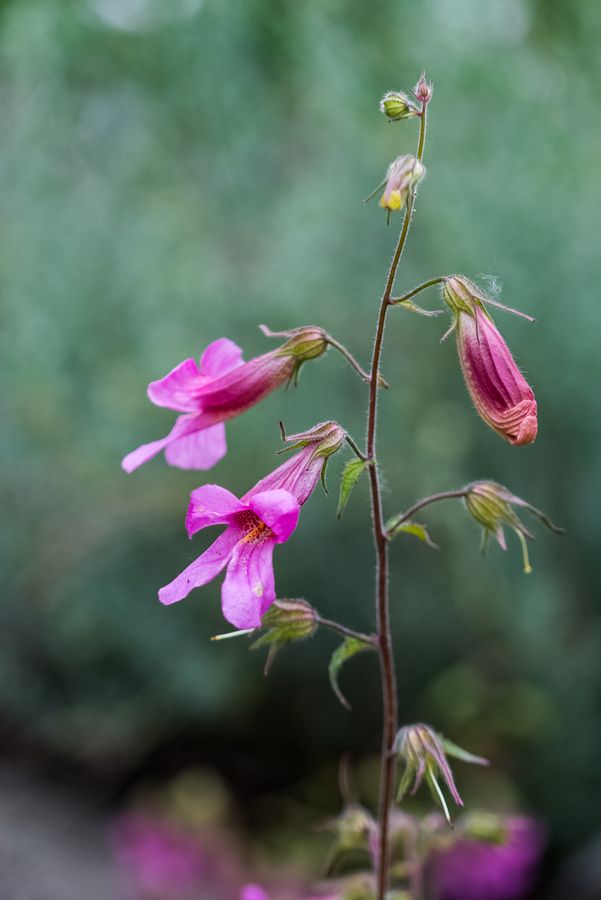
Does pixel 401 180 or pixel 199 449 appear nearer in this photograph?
pixel 401 180

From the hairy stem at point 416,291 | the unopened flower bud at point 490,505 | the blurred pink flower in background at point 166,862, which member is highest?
the hairy stem at point 416,291

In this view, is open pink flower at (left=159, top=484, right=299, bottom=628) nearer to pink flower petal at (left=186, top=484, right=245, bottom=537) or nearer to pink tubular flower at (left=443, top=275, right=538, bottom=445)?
pink flower petal at (left=186, top=484, right=245, bottom=537)

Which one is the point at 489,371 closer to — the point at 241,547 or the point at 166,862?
the point at 241,547

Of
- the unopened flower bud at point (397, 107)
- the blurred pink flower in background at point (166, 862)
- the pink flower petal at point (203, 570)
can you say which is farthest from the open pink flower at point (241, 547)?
the blurred pink flower in background at point (166, 862)

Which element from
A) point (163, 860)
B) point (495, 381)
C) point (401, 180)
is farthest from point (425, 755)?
point (163, 860)

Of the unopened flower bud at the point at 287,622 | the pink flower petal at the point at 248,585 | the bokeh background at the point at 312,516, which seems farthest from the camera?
the bokeh background at the point at 312,516

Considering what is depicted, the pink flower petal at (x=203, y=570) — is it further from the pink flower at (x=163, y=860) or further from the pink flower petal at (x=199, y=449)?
the pink flower at (x=163, y=860)

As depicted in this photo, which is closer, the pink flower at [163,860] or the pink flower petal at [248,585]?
the pink flower petal at [248,585]
